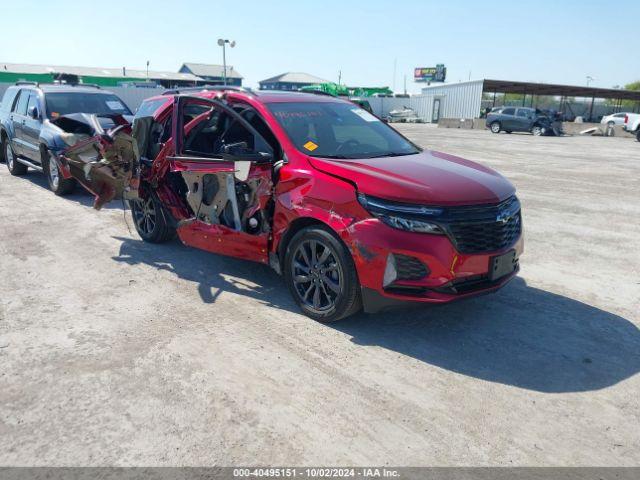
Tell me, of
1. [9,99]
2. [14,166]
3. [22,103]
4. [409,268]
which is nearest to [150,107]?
[409,268]

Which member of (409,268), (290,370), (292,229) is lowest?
(290,370)

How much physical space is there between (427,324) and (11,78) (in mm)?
59350

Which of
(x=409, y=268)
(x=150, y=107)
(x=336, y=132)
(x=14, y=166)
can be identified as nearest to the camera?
(x=409, y=268)

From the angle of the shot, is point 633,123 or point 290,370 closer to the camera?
point 290,370

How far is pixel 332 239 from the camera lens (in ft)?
13.4

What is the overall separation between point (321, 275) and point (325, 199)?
63 cm

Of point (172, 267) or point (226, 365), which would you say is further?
point (172, 267)

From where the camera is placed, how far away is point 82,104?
34.3ft

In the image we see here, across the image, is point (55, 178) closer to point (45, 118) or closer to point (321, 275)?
point (45, 118)

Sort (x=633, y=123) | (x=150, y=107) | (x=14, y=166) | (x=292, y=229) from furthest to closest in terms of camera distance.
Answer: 1. (x=633, y=123)
2. (x=14, y=166)
3. (x=150, y=107)
4. (x=292, y=229)

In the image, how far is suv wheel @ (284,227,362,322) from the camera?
13.3 ft

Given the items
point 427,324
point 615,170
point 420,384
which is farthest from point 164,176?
point 615,170

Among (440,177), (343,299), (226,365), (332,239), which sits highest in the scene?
(440,177)

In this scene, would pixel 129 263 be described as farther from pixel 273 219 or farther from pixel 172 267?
pixel 273 219
